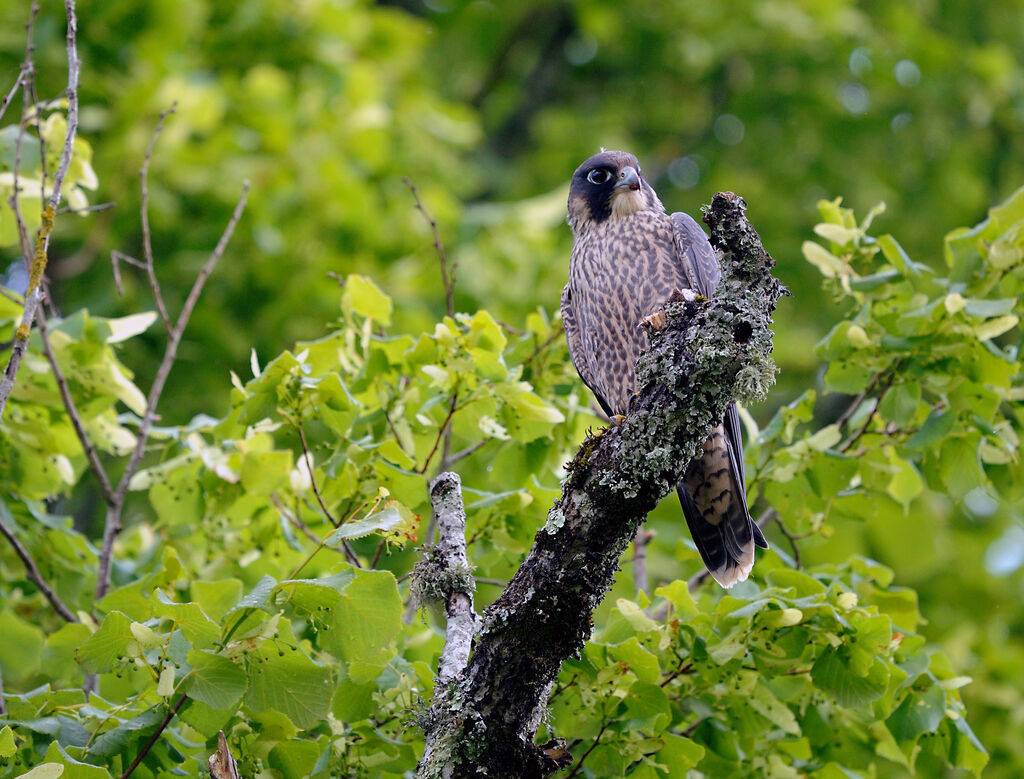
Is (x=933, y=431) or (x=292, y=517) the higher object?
(x=933, y=431)

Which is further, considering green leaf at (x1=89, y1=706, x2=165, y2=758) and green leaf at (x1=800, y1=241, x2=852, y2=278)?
green leaf at (x1=800, y1=241, x2=852, y2=278)

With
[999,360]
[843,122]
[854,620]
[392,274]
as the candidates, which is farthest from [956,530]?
[854,620]

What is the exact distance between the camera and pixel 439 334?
9.12ft

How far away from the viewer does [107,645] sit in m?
2.23

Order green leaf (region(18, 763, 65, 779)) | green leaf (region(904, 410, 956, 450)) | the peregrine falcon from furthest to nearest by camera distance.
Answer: the peregrine falcon
green leaf (region(904, 410, 956, 450))
green leaf (region(18, 763, 65, 779))

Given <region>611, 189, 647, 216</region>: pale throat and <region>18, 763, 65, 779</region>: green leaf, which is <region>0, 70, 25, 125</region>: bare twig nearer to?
<region>18, 763, 65, 779</region>: green leaf

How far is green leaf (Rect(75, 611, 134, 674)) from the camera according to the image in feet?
7.21

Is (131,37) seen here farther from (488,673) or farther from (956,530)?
(956,530)

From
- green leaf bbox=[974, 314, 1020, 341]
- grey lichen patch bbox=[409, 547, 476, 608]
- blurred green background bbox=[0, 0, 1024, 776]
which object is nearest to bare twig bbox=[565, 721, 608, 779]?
grey lichen patch bbox=[409, 547, 476, 608]

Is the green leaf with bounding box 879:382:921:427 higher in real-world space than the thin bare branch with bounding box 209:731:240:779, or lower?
higher

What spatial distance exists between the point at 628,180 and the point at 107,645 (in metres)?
2.48

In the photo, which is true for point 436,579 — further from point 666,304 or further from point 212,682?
point 666,304

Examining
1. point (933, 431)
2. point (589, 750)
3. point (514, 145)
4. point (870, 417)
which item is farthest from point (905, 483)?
point (514, 145)

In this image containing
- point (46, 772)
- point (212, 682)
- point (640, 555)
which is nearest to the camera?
point (46, 772)
